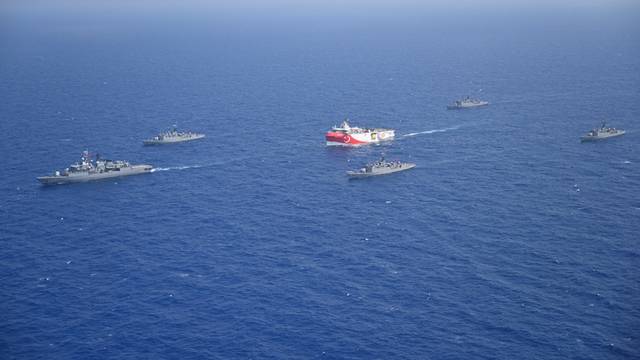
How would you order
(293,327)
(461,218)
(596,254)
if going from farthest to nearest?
1. (461,218)
2. (596,254)
3. (293,327)

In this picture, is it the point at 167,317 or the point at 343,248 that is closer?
the point at 167,317

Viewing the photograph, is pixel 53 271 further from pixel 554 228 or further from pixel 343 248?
pixel 554 228

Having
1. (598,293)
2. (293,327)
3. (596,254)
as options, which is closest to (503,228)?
(596,254)

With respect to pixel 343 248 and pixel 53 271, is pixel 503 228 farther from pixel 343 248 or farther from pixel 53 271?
pixel 53 271

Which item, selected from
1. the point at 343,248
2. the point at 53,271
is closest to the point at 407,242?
the point at 343,248

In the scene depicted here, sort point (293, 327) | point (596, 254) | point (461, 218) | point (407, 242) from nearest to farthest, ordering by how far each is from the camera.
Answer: point (293, 327) < point (596, 254) < point (407, 242) < point (461, 218)

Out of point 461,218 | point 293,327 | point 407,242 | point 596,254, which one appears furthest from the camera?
point 461,218

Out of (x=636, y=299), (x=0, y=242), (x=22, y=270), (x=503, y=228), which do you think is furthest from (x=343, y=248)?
(x=0, y=242)

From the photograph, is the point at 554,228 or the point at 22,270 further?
the point at 554,228
